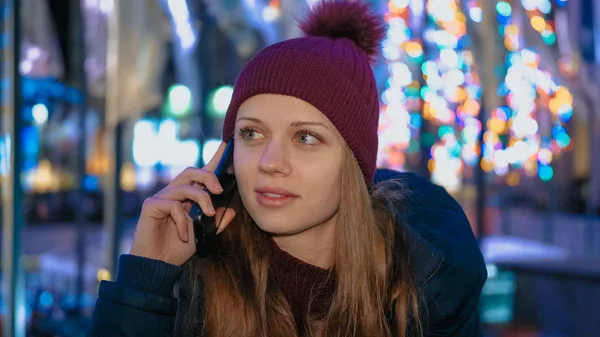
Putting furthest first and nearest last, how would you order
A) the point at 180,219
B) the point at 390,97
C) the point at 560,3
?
the point at 390,97 → the point at 560,3 → the point at 180,219

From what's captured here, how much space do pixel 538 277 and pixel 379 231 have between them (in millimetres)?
3554

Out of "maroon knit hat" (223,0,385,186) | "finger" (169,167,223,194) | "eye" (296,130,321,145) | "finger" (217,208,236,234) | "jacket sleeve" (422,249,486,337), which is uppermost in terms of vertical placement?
"maroon knit hat" (223,0,385,186)

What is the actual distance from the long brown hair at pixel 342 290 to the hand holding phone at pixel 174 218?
71mm

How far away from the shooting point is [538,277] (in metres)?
4.84

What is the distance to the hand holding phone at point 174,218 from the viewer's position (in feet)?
5.10

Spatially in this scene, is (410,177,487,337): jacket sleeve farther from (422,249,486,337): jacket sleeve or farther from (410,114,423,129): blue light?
(410,114,423,129): blue light

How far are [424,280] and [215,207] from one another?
0.56 m

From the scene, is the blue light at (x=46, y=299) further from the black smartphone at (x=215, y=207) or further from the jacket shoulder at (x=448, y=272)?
the jacket shoulder at (x=448, y=272)

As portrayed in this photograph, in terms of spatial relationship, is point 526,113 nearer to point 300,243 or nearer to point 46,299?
point 46,299

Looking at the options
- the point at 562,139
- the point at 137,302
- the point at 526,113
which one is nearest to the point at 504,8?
the point at 137,302

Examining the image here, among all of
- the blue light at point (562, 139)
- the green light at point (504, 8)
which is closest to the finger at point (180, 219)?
the green light at point (504, 8)

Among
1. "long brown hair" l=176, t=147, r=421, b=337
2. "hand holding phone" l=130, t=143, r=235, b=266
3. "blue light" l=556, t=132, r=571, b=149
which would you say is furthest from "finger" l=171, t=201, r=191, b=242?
"blue light" l=556, t=132, r=571, b=149

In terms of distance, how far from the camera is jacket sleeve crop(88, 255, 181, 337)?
1.42 m

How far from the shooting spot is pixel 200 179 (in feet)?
5.27
